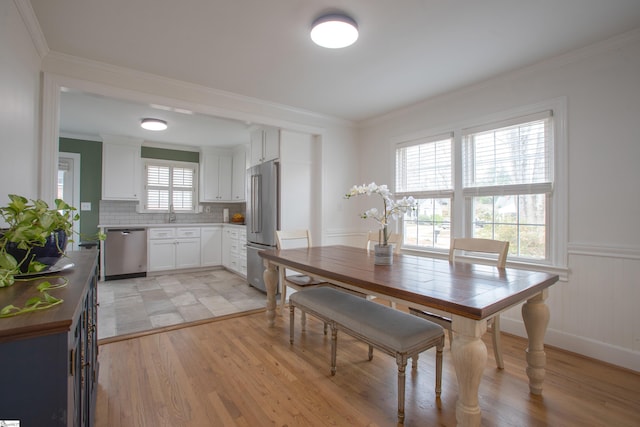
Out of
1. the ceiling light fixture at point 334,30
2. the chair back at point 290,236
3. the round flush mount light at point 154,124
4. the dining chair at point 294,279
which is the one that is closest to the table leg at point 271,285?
the dining chair at point 294,279

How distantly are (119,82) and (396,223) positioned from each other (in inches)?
133

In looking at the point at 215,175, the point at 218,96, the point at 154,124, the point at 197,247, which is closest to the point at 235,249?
the point at 197,247

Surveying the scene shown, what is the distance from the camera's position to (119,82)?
277 centimetres

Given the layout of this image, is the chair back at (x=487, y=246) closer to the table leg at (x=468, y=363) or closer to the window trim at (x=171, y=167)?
the table leg at (x=468, y=363)

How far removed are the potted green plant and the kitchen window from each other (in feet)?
16.4

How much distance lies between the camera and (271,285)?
295 centimetres

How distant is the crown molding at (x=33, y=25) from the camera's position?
185 centimetres

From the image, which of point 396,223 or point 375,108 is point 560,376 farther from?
point 375,108

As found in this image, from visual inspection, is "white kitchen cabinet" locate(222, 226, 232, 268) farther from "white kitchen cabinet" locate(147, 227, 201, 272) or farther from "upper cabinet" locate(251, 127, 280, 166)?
"upper cabinet" locate(251, 127, 280, 166)

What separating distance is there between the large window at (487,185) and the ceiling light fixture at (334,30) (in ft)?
4.59

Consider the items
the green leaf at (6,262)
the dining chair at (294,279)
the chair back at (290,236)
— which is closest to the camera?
the green leaf at (6,262)

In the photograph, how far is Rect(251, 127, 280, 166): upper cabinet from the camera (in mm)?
4027

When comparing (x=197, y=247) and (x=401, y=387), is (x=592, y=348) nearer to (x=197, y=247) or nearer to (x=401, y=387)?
(x=401, y=387)

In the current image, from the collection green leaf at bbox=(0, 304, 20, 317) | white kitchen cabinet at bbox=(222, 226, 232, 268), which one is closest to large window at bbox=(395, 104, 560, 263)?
green leaf at bbox=(0, 304, 20, 317)
